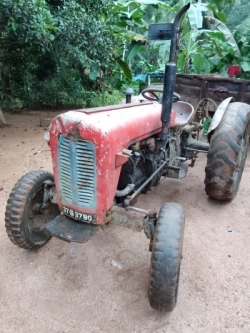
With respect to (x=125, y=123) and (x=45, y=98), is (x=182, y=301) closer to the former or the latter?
(x=125, y=123)

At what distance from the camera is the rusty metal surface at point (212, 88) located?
18.0 ft

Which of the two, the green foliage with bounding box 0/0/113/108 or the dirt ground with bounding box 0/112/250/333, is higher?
the green foliage with bounding box 0/0/113/108

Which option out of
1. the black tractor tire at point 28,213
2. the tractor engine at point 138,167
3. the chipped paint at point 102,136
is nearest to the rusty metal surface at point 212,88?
the tractor engine at point 138,167

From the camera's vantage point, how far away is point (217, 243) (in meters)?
3.06

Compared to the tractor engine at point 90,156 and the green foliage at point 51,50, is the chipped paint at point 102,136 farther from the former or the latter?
the green foliage at point 51,50

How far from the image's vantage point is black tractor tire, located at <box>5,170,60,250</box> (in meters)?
2.50

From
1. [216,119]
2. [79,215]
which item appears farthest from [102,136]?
[216,119]

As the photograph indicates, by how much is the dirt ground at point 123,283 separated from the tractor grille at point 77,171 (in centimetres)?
70

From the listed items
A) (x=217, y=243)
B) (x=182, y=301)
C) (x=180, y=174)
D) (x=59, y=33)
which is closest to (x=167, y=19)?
(x=59, y=33)

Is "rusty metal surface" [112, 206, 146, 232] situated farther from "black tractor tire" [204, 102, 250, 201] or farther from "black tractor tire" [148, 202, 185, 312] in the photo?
"black tractor tire" [204, 102, 250, 201]

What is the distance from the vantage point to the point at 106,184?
2205 millimetres

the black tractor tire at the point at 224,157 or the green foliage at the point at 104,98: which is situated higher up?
the black tractor tire at the point at 224,157

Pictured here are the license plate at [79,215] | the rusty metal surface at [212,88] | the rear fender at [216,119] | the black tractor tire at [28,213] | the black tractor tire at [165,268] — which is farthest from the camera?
the rusty metal surface at [212,88]

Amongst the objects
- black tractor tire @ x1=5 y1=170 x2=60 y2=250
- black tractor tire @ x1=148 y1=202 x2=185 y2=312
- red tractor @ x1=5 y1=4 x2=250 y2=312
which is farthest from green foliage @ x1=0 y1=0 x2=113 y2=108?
black tractor tire @ x1=148 y1=202 x2=185 y2=312
